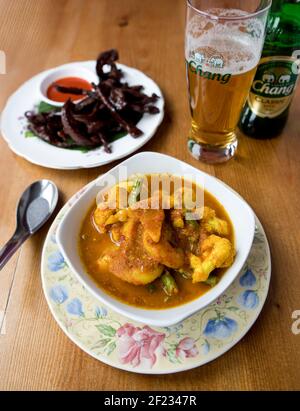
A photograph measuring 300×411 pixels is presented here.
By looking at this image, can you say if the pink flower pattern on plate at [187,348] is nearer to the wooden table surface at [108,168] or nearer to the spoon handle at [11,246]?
the wooden table surface at [108,168]

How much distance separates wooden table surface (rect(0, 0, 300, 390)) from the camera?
2.82 feet

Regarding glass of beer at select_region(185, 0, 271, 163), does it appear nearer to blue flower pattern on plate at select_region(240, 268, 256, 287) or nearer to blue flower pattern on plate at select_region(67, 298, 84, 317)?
blue flower pattern on plate at select_region(240, 268, 256, 287)

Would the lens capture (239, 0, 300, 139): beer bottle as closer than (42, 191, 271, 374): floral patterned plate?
No

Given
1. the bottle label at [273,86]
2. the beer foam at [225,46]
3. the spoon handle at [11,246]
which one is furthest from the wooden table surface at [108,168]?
the beer foam at [225,46]

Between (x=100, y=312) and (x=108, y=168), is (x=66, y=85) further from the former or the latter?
(x=100, y=312)

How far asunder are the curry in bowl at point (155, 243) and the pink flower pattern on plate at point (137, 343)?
0.23ft

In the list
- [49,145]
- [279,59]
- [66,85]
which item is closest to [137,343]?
[49,145]

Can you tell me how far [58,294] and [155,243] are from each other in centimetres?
27

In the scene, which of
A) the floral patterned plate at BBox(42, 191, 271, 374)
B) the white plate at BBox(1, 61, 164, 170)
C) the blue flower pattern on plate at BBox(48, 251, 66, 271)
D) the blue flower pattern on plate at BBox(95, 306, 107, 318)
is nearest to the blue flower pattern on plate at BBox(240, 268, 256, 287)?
the floral patterned plate at BBox(42, 191, 271, 374)

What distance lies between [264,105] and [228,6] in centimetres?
32

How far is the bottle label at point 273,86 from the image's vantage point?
119cm

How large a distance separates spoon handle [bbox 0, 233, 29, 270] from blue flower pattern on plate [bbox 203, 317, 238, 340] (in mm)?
543

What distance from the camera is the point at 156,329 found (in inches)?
35.7

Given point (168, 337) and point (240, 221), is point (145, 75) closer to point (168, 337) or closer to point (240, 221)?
point (240, 221)
